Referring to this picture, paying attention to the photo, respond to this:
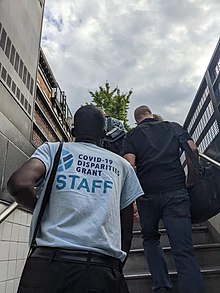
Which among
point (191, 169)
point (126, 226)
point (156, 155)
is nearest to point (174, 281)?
point (191, 169)

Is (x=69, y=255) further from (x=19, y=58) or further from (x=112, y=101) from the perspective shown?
(x=112, y=101)

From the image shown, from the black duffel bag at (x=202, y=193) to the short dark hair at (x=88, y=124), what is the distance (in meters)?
1.00

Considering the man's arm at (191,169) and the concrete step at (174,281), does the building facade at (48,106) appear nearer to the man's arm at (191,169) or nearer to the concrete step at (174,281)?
the concrete step at (174,281)

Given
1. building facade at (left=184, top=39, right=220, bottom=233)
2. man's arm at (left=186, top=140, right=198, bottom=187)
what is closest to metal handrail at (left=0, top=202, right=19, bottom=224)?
man's arm at (left=186, top=140, right=198, bottom=187)

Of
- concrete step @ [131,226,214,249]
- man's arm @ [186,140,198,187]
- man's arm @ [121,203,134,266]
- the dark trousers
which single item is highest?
man's arm @ [186,140,198,187]

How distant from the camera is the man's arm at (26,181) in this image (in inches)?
40.1

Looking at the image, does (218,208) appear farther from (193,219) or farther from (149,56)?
(149,56)

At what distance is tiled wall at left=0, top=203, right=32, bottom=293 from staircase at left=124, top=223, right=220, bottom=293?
84 centimetres

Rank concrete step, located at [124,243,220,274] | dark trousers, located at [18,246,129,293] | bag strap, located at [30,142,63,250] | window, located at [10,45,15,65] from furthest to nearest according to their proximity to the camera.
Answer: concrete step, located at [124,243,220,274] < window, located at [10,45,15,65] < bag strap, located at [30,142,63,250] < dark trousers, located at [18,246,129,293]

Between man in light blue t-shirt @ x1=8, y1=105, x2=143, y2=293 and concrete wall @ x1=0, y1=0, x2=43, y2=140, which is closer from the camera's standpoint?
man in light blue t-shirt @ x1=8, y1=105, x2=143, y2=293

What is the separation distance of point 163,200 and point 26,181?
1.16 metres

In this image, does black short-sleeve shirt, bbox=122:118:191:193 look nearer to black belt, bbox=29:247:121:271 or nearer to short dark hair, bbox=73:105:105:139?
short dark hair, bbox=73:105:105:139

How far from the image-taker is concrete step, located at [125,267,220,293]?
92.5 inches

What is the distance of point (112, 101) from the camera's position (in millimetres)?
13422
